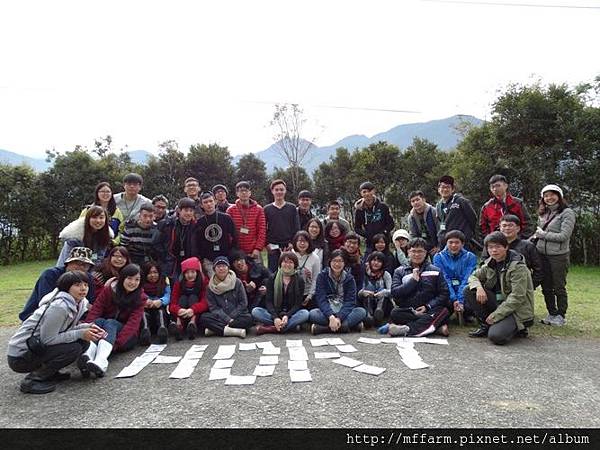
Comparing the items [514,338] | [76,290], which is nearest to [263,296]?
[76,290]

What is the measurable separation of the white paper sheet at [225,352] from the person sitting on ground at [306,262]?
137 cm

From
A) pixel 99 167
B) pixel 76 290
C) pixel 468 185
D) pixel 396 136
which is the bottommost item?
pixel 76 290

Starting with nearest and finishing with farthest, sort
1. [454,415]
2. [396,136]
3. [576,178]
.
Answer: [454,415], [576,178], [396,136]

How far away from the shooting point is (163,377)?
4.06 meters

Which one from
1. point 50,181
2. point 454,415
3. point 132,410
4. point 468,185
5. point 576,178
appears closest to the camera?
point 454,415

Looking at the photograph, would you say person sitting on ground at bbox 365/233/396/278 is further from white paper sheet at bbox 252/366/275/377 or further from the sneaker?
white paper sheet at bbox 252/366/275/377

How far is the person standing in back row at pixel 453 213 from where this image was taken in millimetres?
6297

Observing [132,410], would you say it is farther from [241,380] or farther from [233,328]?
[233,328]

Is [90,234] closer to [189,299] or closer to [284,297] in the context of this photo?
[189,299]

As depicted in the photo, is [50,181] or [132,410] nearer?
[132,410]

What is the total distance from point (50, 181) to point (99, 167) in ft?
5.56

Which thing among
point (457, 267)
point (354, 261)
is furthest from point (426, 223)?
point (354, 261)

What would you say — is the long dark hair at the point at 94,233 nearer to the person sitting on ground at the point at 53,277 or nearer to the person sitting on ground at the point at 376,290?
the person sitting on ground at the point at 53,277

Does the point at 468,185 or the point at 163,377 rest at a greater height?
the point at 468,185
